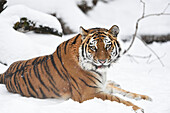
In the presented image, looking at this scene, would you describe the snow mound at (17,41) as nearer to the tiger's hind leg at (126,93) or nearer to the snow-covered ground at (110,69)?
the snow-covered ground at (110,69)

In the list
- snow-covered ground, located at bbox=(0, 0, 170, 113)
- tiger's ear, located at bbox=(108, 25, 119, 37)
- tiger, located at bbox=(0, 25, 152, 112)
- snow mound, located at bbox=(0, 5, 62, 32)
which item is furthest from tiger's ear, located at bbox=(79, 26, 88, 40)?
snow mound, located at bbox=(0, 5, 62, 32)

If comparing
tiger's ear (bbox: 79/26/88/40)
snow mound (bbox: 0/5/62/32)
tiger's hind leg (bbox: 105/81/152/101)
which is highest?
snow mound (bbox: 0/5/62/32)

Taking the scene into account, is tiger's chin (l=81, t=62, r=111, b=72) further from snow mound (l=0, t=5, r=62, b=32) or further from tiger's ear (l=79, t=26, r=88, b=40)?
snow mound (l=0, t=5, r=62, b=32)

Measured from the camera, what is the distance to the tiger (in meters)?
2.43

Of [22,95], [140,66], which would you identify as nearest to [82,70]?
[22,95]

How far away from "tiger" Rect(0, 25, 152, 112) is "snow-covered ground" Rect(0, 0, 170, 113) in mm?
126

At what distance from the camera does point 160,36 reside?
23.1ft

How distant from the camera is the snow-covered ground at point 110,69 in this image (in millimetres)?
2188

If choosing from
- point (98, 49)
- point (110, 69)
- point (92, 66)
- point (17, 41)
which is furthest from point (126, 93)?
point (17, 41)

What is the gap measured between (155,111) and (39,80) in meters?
1.30

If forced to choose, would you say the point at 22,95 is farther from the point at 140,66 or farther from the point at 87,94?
the point at 140,66

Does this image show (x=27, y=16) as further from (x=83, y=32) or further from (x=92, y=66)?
(x=92, y=66)

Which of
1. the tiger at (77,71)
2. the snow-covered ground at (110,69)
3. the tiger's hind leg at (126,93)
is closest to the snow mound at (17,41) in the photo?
the snow-covered ground at (110,69)

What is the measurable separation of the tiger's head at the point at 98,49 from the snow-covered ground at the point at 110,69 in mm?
388
